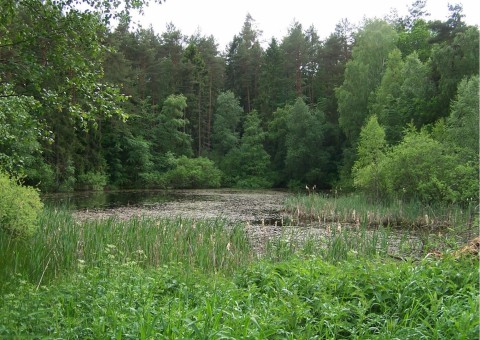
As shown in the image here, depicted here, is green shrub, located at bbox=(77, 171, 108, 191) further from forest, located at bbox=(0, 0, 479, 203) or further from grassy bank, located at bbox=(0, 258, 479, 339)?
grassy bank, located at bbox=(0, 258, 479, 339)

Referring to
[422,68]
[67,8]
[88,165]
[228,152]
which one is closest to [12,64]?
[67,8]

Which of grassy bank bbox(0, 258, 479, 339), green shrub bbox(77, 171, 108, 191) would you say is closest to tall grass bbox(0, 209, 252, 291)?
grassy bank bbox(0, 258, 479, 339)

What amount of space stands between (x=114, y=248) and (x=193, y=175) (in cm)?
2772

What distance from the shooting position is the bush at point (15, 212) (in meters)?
7.50

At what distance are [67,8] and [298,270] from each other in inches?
138

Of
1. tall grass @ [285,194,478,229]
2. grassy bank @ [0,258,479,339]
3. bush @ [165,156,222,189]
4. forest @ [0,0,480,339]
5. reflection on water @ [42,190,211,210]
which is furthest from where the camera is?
bush @ [165,156,222,189]

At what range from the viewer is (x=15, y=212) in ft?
25.0

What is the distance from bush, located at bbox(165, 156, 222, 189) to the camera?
3431cm

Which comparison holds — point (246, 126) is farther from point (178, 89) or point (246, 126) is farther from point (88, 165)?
point (88, 165)

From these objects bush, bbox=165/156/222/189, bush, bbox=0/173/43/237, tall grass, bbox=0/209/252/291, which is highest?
bush, bbox=165/156/222/189

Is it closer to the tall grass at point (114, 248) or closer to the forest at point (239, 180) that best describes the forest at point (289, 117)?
the forest at point (239, 180)

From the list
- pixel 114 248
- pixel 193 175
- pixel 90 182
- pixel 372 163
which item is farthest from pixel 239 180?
pixel 114 248

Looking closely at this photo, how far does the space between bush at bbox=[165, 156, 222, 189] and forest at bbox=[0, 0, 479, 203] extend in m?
0.09

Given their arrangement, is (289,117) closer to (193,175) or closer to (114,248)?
(193,175)
